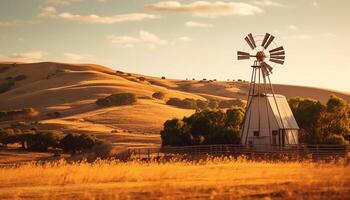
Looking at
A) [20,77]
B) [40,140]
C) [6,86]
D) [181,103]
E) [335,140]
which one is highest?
[20,77]

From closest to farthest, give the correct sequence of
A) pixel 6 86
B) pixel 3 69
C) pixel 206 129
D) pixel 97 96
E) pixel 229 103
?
pixel 206 129 < pixel 97 96 < pixel 229 103 < pixel 6 86 < pixel 3 69

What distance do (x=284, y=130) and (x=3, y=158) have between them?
2855cm

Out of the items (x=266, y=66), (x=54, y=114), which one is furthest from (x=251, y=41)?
(x=54, y=114)

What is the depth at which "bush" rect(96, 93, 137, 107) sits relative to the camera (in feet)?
394

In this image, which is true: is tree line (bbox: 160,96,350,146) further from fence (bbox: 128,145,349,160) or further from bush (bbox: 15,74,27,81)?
bush (bbox: 15,74,27,81)

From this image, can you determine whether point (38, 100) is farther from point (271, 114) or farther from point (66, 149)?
point (271, 114)

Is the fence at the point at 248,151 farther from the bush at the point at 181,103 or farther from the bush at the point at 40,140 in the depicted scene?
the bush at the point at 181,103

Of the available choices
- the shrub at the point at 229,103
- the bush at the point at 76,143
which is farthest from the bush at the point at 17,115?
the shrub at the point at 229,103

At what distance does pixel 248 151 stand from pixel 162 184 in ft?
104

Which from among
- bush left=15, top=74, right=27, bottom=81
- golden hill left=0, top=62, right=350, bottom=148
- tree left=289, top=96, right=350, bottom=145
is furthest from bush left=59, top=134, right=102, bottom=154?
bush left=15, top=74, right=27, bottom=81

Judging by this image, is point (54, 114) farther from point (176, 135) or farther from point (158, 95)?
point (176, 135)

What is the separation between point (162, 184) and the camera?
1983 centimetres

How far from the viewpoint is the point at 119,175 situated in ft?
79.8

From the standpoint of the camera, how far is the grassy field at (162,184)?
1561 centimetres
